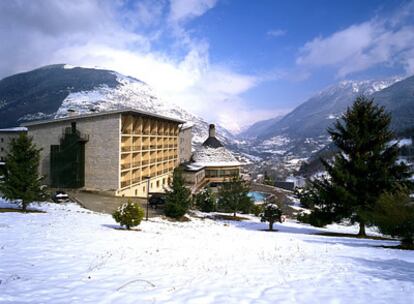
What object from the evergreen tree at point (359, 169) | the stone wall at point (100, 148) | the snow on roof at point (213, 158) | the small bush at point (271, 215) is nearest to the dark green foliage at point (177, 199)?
the small bush at point (271, 215)

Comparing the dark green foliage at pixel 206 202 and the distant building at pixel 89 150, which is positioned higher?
the distant building at pixel 89 150

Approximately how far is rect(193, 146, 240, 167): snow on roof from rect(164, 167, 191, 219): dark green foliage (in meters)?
33.8

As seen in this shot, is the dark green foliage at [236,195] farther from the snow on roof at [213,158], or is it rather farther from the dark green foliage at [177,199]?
the snow on roof at [213,158]

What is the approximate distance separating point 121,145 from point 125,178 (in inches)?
193

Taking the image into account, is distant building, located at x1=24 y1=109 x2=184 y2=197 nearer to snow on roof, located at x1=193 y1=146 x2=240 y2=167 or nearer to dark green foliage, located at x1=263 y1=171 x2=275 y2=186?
snow on roof, located at x1=193 y1=146 x2=240 y2=167

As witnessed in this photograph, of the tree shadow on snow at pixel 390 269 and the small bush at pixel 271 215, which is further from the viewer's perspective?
the small bush at pixel 271 215

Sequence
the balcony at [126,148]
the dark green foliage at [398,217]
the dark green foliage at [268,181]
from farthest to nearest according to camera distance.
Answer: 1. the dark green foliage at [268,181]
2. the balcony at [126,148]
3. the dark green foliage at [398,217]

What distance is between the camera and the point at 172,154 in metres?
64.6

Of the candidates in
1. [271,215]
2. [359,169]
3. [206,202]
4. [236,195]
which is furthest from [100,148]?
[359,169]

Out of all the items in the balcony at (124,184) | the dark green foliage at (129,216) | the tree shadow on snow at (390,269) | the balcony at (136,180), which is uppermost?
the balcony at (136,180)

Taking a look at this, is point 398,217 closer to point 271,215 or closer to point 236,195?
point 271,215

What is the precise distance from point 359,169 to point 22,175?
2632 centimetres

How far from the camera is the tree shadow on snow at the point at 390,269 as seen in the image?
964 centimetres

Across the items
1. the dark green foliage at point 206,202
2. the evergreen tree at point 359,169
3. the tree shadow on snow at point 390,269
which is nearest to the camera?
the tree shadow on snow at point 390,269
